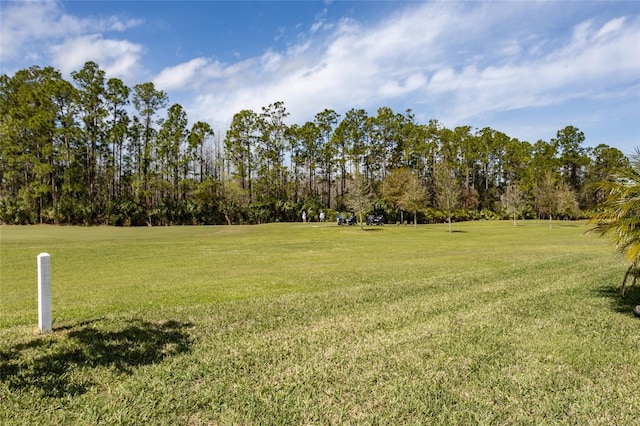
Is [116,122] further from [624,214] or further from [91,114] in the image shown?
[624,214]

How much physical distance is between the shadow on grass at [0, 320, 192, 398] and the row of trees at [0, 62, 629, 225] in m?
31.3

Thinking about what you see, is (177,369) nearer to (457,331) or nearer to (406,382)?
(406,382)

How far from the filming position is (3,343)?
193 inches

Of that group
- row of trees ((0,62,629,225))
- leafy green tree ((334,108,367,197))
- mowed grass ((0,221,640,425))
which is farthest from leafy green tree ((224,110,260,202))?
mowed grass ((0,221,640,425))

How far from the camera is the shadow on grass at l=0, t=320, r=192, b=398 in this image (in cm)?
385

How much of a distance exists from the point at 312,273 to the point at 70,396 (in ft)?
28.1

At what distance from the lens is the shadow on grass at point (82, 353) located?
3852 millimetres

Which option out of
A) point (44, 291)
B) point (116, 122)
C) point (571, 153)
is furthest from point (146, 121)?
point (571, 153)

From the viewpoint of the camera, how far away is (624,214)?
6.07 metres

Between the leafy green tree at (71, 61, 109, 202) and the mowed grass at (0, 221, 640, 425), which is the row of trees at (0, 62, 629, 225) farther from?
the mowed grass at (0, 221, 640, 425)

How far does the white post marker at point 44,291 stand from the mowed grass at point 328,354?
0.18 m

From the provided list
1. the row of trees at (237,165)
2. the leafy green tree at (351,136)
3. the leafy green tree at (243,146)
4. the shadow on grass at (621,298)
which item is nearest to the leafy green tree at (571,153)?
the row of trees at (237,165)

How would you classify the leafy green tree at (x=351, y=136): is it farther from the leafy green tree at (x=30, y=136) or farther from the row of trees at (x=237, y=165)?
the leafy green tree at (x=30, y=136)

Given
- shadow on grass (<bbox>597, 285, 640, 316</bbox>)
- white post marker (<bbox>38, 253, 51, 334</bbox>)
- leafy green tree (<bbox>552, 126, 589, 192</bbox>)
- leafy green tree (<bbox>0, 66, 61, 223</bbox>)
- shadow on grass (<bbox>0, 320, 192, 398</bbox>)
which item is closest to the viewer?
shadow on grass (<bbox>0, 320, 192, 398</bbox>)
